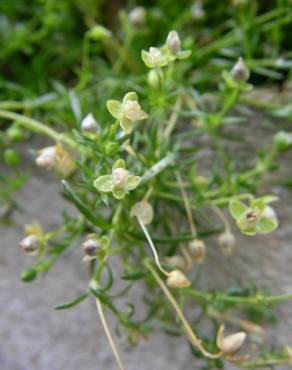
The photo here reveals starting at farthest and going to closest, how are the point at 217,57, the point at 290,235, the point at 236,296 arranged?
the point at 217,57 < the point at 290,235 < the point at 236,296

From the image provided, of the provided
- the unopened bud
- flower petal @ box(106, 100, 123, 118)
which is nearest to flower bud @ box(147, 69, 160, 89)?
flower petal @ box(106, 100, 123, 118)

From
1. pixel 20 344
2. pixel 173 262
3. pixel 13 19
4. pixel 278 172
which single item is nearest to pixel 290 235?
pixel 278 172

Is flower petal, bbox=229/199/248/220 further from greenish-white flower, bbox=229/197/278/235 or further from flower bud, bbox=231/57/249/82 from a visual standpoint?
flower bud, bbox=231/57/249/82

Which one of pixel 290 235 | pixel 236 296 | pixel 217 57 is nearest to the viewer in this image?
pixel 236 296

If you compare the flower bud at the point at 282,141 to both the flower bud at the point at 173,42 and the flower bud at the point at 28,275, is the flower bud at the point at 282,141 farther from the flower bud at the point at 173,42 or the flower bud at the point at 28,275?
the flower bud at the point at 28,275

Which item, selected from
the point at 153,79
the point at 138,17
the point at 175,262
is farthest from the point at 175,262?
the point at 138,17

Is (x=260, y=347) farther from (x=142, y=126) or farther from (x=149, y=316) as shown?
(x=142, y=126)

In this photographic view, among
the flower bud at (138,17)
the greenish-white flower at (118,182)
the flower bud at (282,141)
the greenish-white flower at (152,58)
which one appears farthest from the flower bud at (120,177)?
the flower bud at (138,17)
